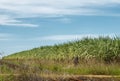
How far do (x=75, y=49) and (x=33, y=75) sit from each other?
1259 cm

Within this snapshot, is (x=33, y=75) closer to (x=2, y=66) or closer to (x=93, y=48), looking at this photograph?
(x=2, y=66)

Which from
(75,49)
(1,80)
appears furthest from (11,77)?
(75,49)

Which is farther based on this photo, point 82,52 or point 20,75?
point 82,52

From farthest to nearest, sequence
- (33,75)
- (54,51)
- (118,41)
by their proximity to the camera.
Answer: (54,51) < (118,41) < (33,75)

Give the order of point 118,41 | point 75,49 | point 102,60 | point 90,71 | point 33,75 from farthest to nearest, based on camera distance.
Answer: point 75,49 → point 118,41 → point 102,60 → point 90,71 → point 33,75

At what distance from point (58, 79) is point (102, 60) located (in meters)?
9.29

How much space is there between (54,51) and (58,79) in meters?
15.4

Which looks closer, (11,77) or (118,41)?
(11,77)

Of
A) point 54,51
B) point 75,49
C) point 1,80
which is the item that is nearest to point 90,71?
point 1,80

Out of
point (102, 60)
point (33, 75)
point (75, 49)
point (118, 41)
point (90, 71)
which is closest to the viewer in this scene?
point (33, 75)

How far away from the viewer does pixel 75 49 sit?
78.7 ft

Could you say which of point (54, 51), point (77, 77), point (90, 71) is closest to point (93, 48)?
point (54, 51)

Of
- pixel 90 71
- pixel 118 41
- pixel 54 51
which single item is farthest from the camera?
pixel 54 51

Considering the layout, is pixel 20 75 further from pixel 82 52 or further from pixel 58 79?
pixel 82 52
